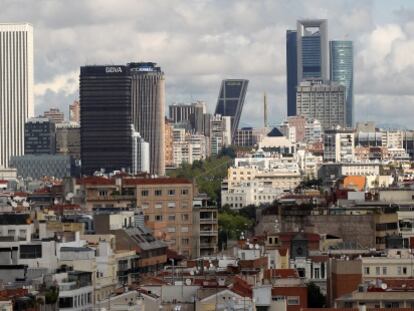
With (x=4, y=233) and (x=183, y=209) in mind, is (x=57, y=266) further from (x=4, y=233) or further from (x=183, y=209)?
(x=183, y=209)

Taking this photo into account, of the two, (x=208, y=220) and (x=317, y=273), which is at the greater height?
(x=208, y=220)

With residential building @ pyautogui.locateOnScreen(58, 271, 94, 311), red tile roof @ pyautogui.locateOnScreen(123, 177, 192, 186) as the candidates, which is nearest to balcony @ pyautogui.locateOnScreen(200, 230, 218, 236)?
red tile roof @ pyautogui.locateOnScreen(123, 177, 192, 186)

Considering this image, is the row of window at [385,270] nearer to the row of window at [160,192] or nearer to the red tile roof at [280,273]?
the red tile roof at [280,273]

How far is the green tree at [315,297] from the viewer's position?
7288cm

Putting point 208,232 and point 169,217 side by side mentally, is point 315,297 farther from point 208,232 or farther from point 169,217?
point 169,217

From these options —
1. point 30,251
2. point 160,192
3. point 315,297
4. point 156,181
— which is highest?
point 156,181

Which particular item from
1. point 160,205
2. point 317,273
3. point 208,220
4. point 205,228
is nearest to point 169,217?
point 208,220

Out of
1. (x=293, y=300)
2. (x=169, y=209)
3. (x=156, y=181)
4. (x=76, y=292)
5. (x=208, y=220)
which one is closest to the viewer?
→ (x=76, y=292)

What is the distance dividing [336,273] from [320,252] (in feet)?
51.9

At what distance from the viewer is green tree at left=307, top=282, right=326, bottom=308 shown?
7288cm

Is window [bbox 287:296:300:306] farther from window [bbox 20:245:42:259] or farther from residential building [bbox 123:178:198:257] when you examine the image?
residential building [bbox 123:178:198:257]

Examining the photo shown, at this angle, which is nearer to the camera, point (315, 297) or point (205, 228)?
point (315, 297)

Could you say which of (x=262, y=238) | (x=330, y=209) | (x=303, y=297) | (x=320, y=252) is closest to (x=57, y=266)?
(x=303, y=297)

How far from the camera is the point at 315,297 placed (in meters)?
74.6
